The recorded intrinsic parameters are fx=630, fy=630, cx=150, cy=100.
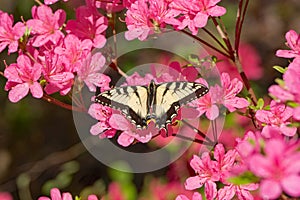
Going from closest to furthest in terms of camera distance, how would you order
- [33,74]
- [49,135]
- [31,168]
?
1. [33,74]
2. [31,168]
3. [49,135]

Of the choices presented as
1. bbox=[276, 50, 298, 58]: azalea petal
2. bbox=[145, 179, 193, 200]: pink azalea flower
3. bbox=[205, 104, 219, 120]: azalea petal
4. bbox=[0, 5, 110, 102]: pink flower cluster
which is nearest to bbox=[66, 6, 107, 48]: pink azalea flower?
bbox=[0, 5, 110, 102]: pink flower cluster

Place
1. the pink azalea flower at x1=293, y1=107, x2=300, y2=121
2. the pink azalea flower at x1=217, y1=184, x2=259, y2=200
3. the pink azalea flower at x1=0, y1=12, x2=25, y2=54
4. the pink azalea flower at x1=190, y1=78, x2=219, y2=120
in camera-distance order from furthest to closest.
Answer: the pink azalea flower at x1=0, y1=12, x2=25, y2=54, the pink azalea flower at x1=190, y1=78, x2=219, y2=120, the pink azalea flower at x1=217, y1=184, x2=259, y2=200, the pink azalea flower at x1=293, y1=107, x2=300, y2=121

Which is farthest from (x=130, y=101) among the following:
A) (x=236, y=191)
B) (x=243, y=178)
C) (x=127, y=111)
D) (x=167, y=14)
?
(x=243, y=178)

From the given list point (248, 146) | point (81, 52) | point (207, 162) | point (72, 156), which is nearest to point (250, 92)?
point (207, 162)

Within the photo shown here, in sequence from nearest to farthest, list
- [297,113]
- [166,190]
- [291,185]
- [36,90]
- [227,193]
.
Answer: [291,185]
[297,113]
[227,193]
[36,90]
[166,190]

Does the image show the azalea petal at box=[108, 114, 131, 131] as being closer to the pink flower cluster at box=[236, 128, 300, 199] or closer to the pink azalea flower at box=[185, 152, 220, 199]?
the pink azalea flower at box=[185, 152, 220, 199]

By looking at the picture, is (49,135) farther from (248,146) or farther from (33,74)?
(248,146)

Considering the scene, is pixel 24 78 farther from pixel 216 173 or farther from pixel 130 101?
pixel 216 173
